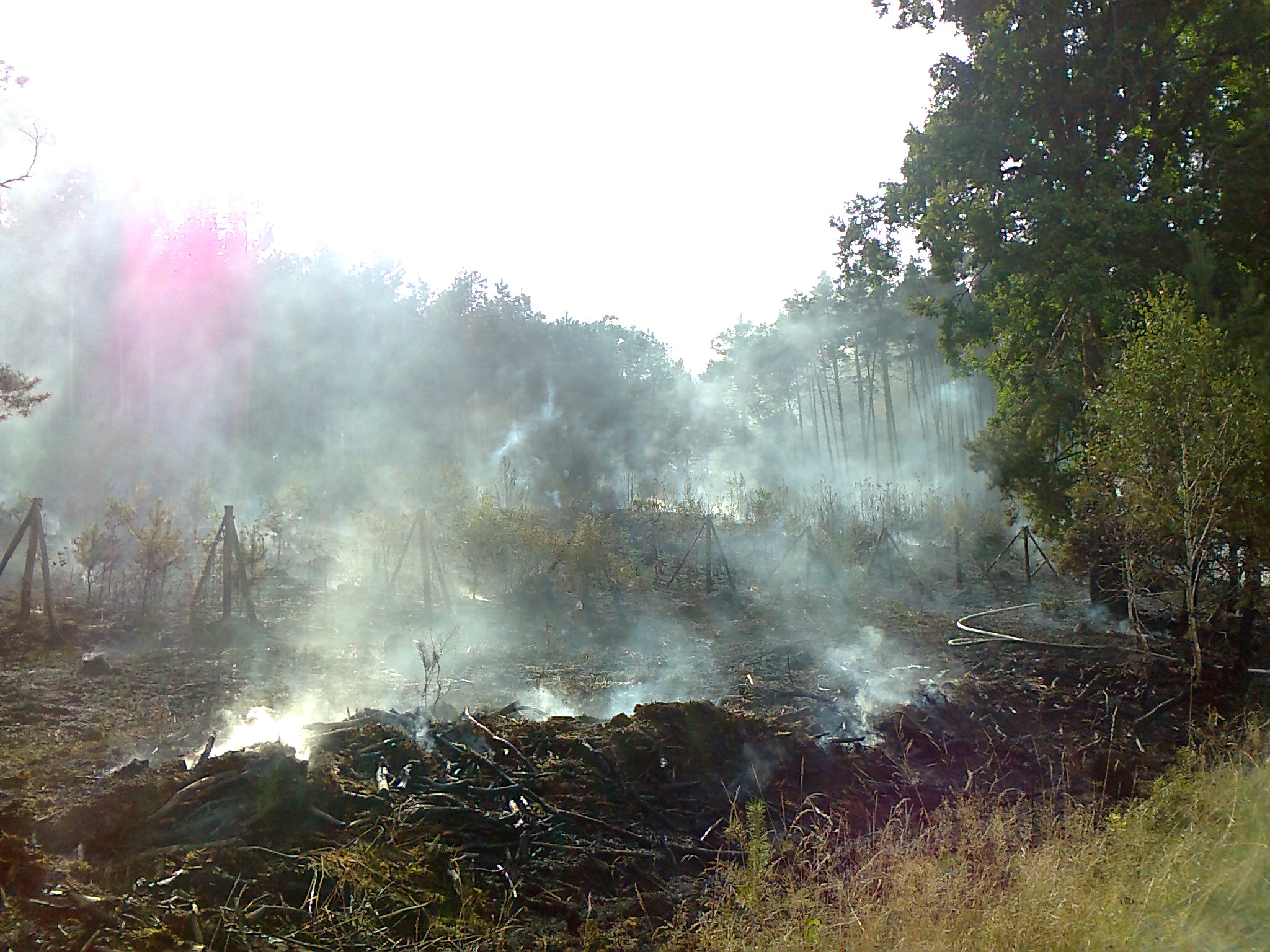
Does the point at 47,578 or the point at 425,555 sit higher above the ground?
the point at 47,578

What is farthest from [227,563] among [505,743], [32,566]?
[505,743]

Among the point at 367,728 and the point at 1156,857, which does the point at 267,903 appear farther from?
the point at 1156,857

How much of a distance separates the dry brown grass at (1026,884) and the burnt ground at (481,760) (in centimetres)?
58

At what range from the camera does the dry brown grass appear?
4.12m

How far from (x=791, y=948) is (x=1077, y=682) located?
7466 millimetres

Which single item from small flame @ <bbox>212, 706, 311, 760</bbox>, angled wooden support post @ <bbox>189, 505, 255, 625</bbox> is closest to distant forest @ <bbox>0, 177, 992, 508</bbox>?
angled wooden support post @ <bbox>189, 505, 255, 625</bbox>

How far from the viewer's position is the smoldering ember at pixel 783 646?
186 inches

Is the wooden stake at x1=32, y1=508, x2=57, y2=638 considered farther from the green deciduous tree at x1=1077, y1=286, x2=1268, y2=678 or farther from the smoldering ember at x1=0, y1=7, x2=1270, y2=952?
the green deciduous tree at x1=1077, y1=286, x2=1268, y2=678

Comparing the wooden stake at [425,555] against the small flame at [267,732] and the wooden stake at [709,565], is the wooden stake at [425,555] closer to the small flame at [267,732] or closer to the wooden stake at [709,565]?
the wooden stake at [709,565]

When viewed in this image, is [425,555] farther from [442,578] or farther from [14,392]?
[14,392]

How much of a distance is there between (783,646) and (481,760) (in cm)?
650

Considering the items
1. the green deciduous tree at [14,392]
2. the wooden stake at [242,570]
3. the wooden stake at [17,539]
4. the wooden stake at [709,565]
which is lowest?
the wooden stake at [709,565]

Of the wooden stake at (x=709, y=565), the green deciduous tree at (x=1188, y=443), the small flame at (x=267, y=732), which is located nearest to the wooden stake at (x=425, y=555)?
the wooden stake at (x=709, y=565)

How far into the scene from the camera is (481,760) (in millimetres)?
6469
